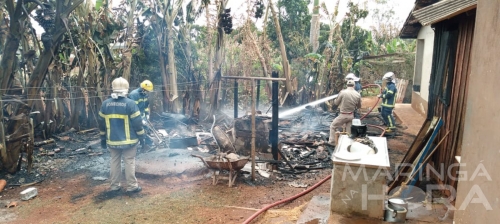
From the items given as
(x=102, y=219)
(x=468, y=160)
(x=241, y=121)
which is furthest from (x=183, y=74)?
(x=468, y=160)

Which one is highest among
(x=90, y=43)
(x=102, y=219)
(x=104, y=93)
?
(x=90, y=43)

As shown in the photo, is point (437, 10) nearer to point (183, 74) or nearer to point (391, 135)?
point (391, 135)

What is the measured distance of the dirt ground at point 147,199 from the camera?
520 cm

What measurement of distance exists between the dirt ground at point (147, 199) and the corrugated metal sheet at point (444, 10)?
339cm

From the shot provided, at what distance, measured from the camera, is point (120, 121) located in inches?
233

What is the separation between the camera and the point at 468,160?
2.58 meters

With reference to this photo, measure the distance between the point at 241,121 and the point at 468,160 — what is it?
5.74 metres

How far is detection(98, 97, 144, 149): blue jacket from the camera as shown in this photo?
Answer: 5.90m

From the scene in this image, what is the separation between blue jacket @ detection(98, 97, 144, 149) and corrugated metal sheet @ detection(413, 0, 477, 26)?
16.5ft

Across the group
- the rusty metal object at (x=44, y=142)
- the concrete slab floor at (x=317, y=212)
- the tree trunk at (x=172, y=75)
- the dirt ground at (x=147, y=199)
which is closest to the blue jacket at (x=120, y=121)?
the dirt ground at (x=147, y=199)

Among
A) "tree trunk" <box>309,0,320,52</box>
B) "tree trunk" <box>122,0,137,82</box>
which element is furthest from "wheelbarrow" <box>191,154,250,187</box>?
"tree trunk" <box>309,0,320,52</box>

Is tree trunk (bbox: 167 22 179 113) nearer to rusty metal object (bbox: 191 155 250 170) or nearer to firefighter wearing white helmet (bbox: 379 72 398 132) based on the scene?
rusty metal object (bbox: 191 155 250 170)

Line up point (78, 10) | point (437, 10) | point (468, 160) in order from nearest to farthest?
point (468, 160)
point (437, 10)
point (78, 10)

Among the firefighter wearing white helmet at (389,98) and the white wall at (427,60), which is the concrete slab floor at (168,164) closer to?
the firefighter wearing white helmet at (389,98)
